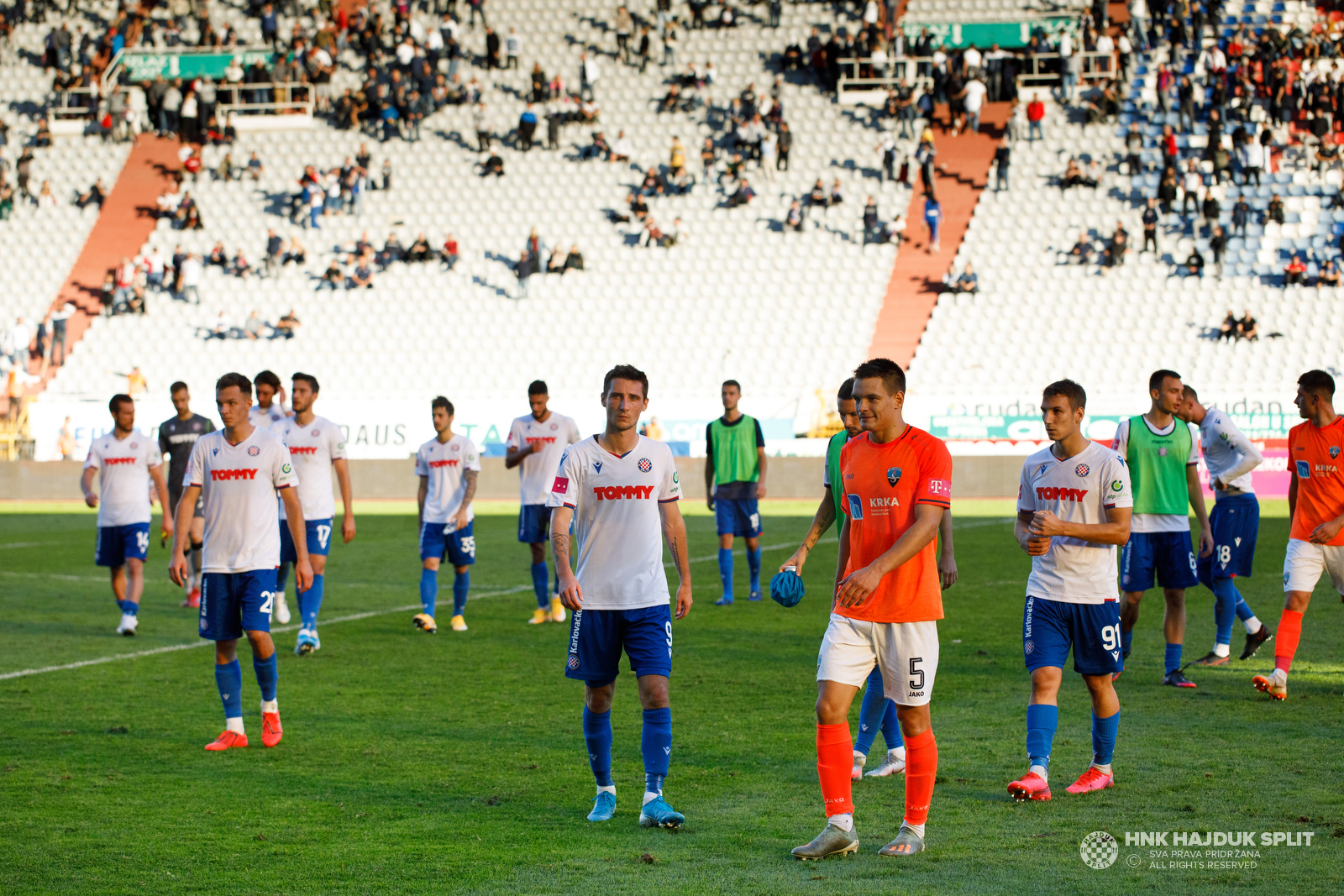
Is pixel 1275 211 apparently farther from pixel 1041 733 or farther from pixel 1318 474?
pixel 1041 733

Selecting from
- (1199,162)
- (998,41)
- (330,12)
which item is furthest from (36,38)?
(1199,162)

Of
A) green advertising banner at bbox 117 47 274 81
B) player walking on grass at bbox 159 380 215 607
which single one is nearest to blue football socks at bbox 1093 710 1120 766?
player walking on grass at bbox 159 380 215 607

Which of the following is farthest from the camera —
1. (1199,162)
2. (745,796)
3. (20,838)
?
(1199,162)

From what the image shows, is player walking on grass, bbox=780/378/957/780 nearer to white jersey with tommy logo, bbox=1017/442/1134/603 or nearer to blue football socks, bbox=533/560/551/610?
white jersey with tommy logo, bbox=1017/442/1134/603

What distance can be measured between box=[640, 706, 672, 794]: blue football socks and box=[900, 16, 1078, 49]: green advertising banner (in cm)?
3867

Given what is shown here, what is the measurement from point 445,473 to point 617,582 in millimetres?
6560

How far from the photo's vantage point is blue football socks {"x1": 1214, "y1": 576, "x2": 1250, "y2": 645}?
1020cm

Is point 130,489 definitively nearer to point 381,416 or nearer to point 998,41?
point 381,416

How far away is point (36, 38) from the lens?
4731cm

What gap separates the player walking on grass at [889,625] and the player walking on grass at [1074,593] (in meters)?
1.07

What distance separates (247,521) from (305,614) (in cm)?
345

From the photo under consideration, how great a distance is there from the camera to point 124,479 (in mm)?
12766

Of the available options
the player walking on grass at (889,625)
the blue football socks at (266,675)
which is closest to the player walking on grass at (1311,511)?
the player walking on grass at (889,625)

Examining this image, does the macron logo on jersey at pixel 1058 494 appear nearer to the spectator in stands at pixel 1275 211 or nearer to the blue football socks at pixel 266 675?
the blue football socks at pixel 266 675
